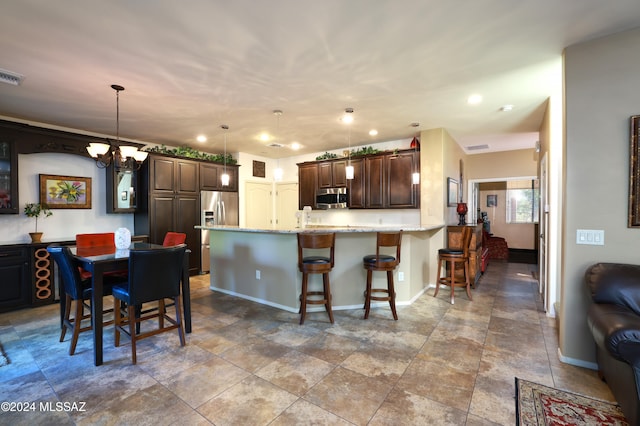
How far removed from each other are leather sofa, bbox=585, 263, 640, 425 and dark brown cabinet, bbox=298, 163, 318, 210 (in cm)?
484

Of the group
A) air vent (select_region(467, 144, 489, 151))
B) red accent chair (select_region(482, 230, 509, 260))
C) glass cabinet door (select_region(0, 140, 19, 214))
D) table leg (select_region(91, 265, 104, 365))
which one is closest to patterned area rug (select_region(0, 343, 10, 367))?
table leg (select_region(91, 265, 104, 365))

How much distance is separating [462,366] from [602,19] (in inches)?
109

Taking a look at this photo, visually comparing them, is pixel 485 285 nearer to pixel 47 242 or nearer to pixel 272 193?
pixel 272 193

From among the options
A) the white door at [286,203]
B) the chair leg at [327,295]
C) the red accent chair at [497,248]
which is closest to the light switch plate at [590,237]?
the chair leg at [327,295]

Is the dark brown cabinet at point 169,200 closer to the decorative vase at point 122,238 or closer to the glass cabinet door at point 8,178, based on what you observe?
the glass cabinet door at point 8,178

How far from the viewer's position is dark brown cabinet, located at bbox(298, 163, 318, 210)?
6473 millimetres

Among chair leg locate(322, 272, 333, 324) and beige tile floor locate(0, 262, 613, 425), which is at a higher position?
chair leg locate(322, 272, 333, 324)

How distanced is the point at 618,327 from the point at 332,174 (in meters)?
4.95

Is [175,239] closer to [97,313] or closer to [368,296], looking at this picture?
[97,313]

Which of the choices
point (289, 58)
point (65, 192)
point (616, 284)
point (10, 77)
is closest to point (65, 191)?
point (65, 192)

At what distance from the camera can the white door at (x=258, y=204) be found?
679 centimetres

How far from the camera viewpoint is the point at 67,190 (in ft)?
15.2

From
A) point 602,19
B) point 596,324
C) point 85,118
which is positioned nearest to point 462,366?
point 596,324

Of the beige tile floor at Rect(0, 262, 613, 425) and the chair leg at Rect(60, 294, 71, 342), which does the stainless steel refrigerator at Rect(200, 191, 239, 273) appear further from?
the chair leg at Rect(60, 294, 71, 342)
